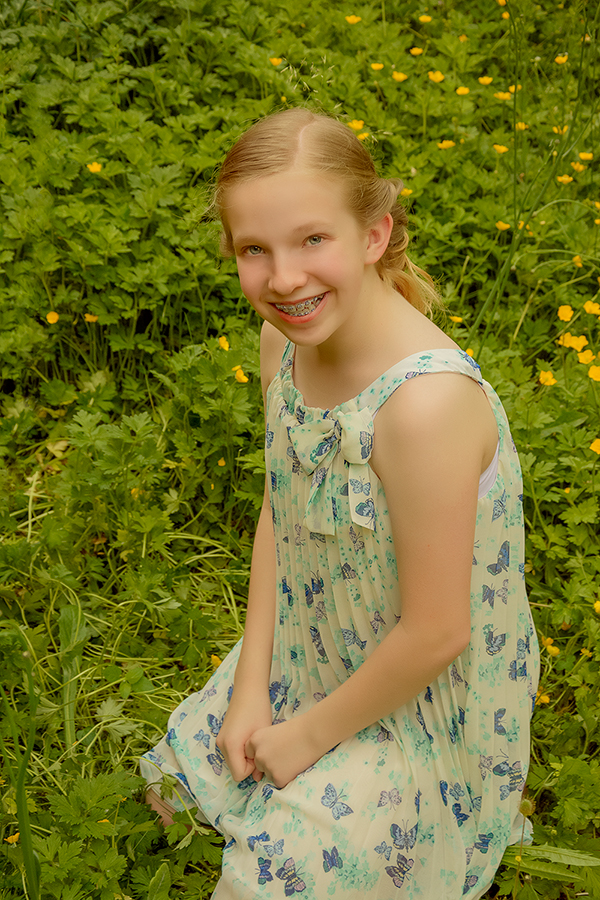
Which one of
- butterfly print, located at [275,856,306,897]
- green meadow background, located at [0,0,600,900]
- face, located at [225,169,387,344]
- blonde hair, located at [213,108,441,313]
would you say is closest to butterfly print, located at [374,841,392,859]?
butterfly print, located at [275,856,306,897]

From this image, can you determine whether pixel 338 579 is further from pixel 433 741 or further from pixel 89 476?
pixel 89 476

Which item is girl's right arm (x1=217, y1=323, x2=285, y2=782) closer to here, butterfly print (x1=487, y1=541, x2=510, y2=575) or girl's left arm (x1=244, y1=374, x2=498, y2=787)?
girl's left arm (x1=244, y1=374, x2=498, y2=787)

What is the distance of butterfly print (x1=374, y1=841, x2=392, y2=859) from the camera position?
1.27 metres

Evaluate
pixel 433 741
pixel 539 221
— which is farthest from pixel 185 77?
pixel 433 741

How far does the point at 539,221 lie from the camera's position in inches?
105

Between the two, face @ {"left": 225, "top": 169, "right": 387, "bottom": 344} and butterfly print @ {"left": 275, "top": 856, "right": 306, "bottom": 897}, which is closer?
face @ {"left": 225, "top": 169, "right": 387, "bottom": 344}

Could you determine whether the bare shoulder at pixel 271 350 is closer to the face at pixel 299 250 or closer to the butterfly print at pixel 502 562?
the face at pixel 299 250

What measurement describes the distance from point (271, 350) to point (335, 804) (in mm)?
798

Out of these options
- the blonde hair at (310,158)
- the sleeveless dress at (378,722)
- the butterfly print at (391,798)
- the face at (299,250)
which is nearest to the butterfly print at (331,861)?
the sleeveless dress at (378,722)

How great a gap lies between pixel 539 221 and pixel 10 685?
81.9 inches

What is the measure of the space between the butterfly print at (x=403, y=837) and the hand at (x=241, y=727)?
264 millimetres

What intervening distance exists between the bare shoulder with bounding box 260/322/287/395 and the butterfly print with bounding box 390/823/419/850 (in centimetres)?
80

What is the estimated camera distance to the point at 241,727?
145cm

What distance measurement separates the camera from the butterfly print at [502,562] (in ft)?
4.28
